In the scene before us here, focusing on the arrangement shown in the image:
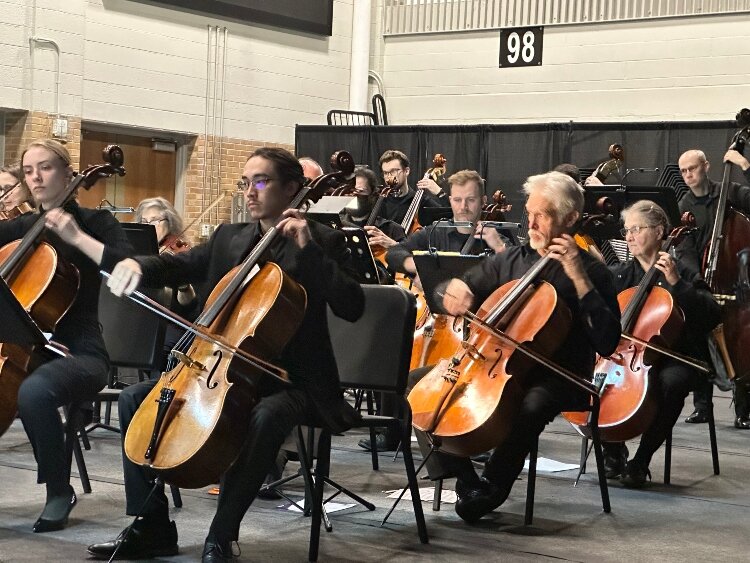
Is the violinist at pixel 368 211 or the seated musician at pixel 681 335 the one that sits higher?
the violinist at pixel 368 211

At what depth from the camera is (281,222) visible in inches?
115

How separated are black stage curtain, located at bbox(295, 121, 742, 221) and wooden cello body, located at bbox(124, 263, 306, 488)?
255 inches

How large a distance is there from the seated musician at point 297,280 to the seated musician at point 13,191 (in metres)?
1.38

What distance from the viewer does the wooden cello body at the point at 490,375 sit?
3355 mm

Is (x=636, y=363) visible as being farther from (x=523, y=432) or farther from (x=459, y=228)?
(x=459, y=228)

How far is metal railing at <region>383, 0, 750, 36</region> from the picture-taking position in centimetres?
1027

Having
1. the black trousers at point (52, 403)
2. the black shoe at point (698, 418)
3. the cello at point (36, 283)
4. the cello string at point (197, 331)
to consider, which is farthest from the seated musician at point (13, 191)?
the black shoe at point (698, 418)

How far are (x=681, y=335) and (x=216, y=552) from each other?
7.33ft

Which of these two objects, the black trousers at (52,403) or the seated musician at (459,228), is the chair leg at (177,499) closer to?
the black trousers at (52,403)

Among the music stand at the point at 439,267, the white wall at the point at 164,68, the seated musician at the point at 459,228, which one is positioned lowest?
the music stand at the point at 439,267

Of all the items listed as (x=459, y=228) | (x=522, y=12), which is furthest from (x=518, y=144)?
(x=459, y=228)

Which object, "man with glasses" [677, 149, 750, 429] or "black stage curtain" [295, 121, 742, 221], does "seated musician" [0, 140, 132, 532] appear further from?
"black stage curtain" [295, 121, 742, 221]

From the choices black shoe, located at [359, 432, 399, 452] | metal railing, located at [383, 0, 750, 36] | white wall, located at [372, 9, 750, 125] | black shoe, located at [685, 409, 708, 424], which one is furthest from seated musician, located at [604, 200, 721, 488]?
metal railing, located at [383, 0, 750, 36]

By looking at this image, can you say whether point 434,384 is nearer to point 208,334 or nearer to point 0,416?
point 208,334
